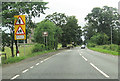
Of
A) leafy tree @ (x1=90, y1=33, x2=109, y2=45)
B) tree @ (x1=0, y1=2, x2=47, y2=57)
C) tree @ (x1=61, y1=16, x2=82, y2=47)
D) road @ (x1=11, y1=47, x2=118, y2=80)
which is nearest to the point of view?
road @ (x1=11, y1=47, x2=118, y2=80)

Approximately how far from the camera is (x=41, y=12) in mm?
19031

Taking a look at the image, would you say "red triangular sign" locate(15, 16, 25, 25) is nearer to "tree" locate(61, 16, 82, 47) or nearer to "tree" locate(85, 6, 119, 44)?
"tree" locate(61, 16, 82, 47)

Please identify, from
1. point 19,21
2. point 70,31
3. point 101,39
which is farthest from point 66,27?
point 19,21

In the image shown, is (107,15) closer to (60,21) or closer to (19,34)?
(60,21)

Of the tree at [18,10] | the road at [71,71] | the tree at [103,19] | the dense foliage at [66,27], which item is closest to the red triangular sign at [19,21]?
the tree at [18,10]

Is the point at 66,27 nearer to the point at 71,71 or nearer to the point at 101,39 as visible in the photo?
the point at 101,39

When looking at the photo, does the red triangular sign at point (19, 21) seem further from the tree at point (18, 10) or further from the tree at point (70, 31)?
the tree at point (70, 31)

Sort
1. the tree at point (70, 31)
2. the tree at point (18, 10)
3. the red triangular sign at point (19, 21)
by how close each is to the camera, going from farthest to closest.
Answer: the tree at point (70, 31) < the red triangular sign at point (19, 21) < the tree at point (18, 10)

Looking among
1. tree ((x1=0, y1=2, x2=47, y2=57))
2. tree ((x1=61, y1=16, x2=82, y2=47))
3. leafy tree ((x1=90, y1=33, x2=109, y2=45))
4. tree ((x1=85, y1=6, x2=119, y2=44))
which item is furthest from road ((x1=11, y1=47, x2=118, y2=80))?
tree ((x1=85, y1=6, x2=119, y2=44))

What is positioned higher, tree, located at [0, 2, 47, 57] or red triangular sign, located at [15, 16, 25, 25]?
tree, located at [0, 2, 47, 57]

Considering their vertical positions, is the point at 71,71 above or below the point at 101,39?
below

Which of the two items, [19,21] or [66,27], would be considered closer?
[19,21]

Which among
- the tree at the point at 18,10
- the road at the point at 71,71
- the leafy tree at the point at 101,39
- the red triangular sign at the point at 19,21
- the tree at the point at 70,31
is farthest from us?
the tree at the point at 70,31

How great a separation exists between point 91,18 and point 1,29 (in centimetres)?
6389
